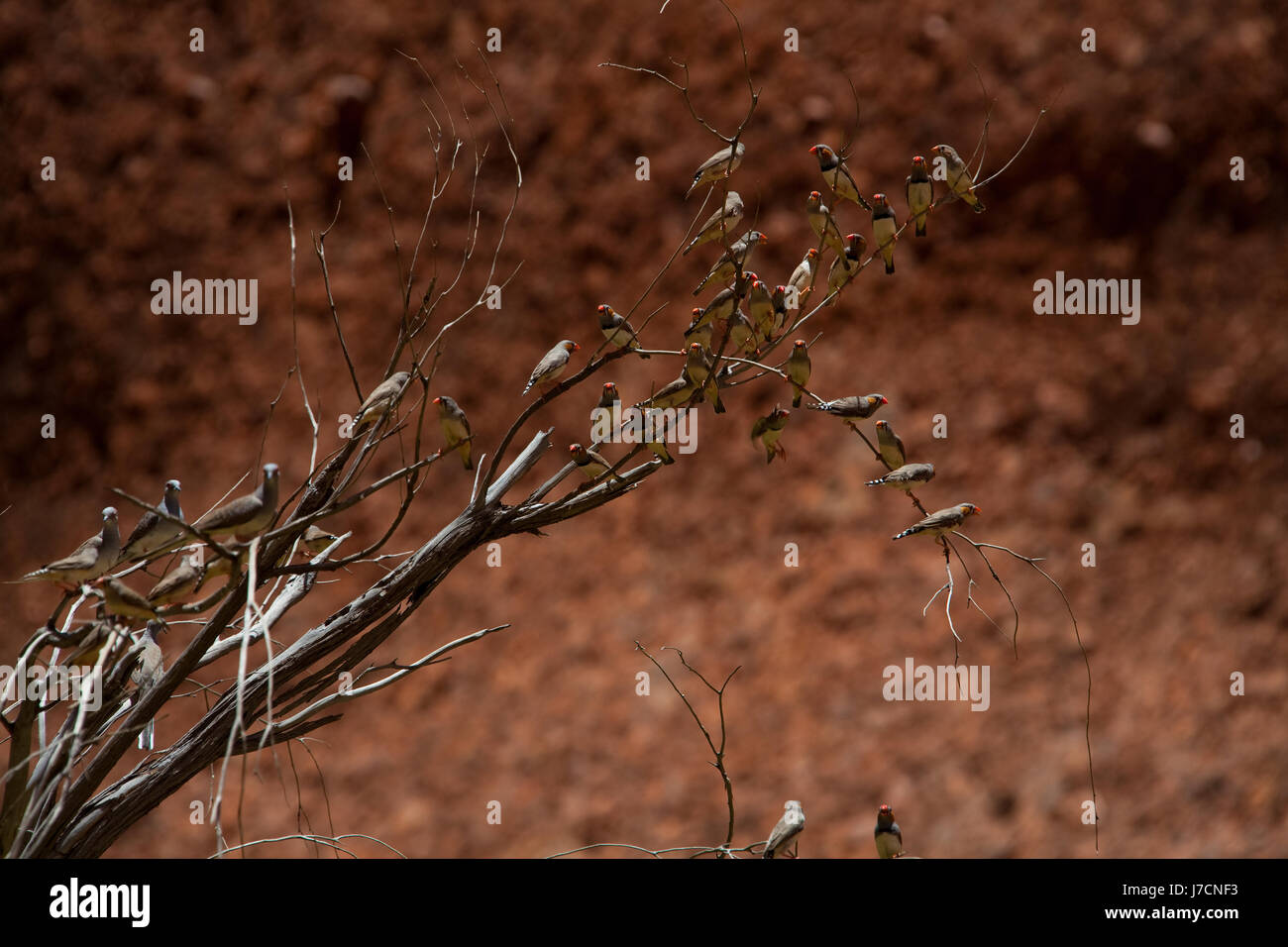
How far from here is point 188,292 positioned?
4086mm

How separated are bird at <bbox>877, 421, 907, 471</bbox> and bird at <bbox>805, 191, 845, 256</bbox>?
23cm

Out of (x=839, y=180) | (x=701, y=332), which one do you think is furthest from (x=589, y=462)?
(x=839, y=180)

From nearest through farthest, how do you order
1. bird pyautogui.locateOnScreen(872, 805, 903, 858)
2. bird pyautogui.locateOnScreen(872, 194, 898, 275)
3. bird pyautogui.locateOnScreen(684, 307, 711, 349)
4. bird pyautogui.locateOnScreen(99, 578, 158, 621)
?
bird pyautogui.locateOnScreen(99, 578, 158, 621)
bird pyautogui.locateOnScreen(684, 307, 711, 349)
bird pyautogui.locateOnScreen(872, 805, 903, 858)
bird pyautogui.locateOnScreen(872, 194, 898, 275)

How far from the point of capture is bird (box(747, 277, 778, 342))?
121 cm

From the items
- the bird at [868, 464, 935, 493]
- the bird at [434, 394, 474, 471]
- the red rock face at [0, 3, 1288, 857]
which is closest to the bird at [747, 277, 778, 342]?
the bird at [868, 464, 935, 493]

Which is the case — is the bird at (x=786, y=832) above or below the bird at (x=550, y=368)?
below

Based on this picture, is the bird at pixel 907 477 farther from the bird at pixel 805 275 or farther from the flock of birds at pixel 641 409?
the bird at pixel 805 275

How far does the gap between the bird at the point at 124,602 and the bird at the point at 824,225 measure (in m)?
0.80

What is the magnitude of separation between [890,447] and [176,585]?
843mm

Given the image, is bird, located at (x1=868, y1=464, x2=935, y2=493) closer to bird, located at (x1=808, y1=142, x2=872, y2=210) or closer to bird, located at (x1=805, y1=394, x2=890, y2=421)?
bird, located at (x1=805, y1=394, x2=890, y2=421)

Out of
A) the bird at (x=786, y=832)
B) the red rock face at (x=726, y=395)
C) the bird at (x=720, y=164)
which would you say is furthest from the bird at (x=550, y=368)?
the red rock face at (x=726, y=395)

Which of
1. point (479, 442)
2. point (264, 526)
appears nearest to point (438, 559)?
point (264, 526)

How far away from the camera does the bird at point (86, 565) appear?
1101mm
